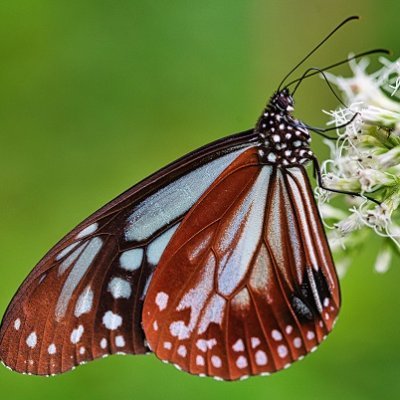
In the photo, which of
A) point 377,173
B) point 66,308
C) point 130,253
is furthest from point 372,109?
point 66,308

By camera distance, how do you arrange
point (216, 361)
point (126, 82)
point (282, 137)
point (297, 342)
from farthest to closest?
point (126, 82), point (282, 137), point (216, 361), point (297, 342)

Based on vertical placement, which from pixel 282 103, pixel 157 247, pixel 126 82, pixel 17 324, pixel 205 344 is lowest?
pixel 205 344

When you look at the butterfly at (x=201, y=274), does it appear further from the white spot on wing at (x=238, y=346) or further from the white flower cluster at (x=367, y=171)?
the white flower cluster at (x=367, y=171)

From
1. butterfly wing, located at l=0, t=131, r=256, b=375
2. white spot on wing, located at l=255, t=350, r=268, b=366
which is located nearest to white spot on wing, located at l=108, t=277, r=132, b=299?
butterfly wing, located at l=0, t=131, r=256, b=375

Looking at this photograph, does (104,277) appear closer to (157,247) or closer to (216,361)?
(157,247)

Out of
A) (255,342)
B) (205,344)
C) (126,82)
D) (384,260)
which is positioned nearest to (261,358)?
(255,342)

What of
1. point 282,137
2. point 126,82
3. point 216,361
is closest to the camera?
point 216,361

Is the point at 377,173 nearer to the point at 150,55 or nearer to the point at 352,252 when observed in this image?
the point at 352,252
